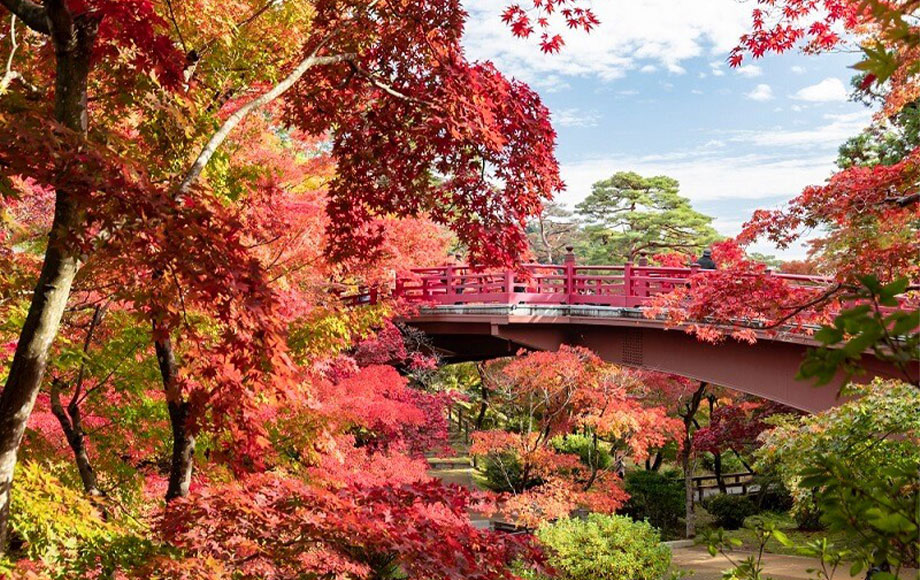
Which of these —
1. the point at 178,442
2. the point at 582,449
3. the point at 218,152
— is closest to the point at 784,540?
the point at 178,442

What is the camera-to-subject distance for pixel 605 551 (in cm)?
1112

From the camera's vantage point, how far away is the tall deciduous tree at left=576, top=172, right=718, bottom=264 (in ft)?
98.0

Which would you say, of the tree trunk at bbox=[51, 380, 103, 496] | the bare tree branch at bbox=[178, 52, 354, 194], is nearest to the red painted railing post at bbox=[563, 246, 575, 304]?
the tree trunk at bbox=[51, 380, 103, 496]

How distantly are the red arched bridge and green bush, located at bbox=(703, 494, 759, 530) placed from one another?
668cm

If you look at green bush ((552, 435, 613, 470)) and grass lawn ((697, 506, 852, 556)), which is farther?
green bush ((552, 435, 613, 470))

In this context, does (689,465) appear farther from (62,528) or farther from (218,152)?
(62,528)

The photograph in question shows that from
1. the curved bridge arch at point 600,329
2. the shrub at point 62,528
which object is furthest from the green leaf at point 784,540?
the curved bridge arch at point 600,329

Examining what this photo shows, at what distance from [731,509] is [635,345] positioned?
7.20 meters

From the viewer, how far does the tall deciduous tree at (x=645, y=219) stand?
2986 cm

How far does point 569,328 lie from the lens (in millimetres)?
16125

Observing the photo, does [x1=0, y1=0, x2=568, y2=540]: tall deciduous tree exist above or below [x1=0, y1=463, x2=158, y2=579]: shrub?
above

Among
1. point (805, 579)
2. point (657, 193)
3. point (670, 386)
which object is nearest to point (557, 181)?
point (805, 579)

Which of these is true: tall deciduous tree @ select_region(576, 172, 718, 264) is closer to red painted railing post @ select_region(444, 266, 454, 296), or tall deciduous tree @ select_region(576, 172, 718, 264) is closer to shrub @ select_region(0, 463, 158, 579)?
red painted railing post @ select_region(444, 266, 454, 296)

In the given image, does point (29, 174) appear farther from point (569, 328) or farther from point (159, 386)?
point (569, 328)
